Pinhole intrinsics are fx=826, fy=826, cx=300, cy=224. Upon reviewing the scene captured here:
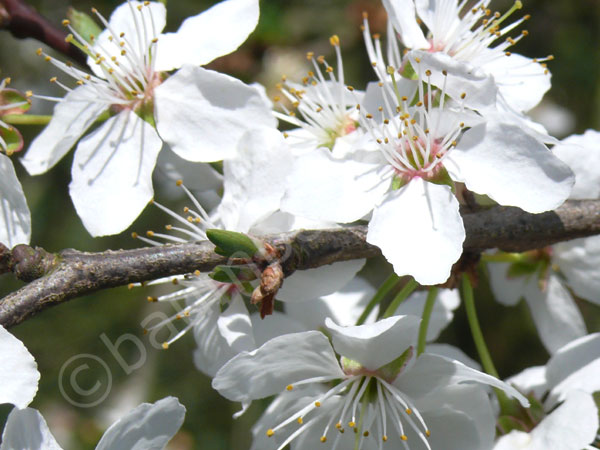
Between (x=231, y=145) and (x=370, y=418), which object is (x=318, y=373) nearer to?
(x=370, y=418)

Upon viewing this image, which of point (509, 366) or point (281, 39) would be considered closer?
point (281, 39)

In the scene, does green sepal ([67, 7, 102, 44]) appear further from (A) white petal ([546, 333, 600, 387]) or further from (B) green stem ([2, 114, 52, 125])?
(A) white petal ([546, 333, 600, 387])

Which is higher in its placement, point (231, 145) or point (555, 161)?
point (231, 145)

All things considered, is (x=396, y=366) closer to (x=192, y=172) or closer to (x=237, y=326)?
(x=237, y=326)

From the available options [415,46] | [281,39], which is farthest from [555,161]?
[281,39]

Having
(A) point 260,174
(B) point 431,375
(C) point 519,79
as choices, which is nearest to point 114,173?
(A) point 260,174

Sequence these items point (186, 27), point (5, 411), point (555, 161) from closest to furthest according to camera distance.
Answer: point (555, 161) → point (186, 27) → point (5, 411)
